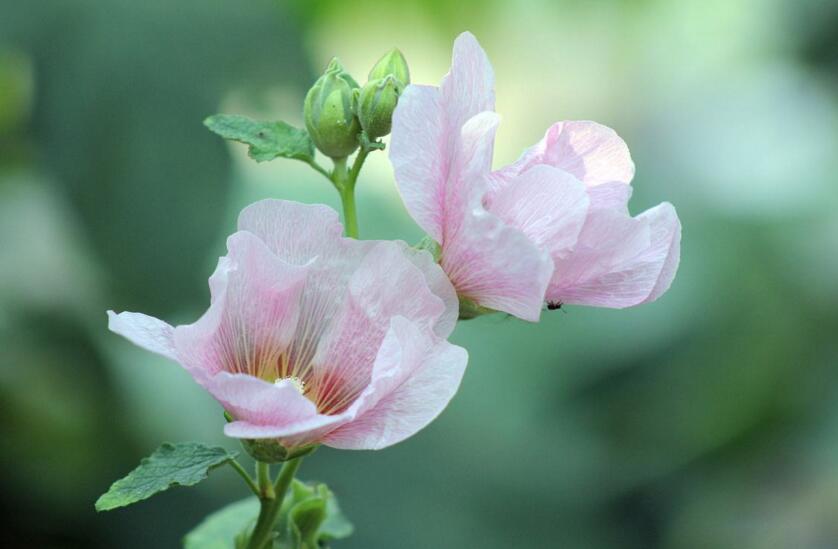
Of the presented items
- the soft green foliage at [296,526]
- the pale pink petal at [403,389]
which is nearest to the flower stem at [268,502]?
the soft green foliage at [296,526]

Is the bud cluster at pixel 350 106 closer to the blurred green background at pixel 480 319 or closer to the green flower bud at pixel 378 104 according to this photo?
the green flower bud at pixel 378 104


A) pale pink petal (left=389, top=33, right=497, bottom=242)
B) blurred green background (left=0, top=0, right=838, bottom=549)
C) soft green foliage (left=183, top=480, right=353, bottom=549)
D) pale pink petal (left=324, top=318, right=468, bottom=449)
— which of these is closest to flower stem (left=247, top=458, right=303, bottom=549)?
soft green foliage (left=183, top=480, right=353, bottom=549)

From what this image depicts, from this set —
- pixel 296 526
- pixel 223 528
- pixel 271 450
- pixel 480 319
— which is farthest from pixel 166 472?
pixel 480 319

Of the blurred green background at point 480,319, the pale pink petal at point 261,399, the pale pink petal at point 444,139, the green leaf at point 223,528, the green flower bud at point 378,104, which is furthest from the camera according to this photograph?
the blurred green background at point 480,319

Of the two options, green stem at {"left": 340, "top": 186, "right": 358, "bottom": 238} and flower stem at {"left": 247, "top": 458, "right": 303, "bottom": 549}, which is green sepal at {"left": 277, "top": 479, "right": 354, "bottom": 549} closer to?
flower stem at {"left": 247, "top": 458, "right": 303, "bottom": 549}

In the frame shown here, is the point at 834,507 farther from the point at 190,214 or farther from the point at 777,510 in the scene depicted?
the point at 190,214

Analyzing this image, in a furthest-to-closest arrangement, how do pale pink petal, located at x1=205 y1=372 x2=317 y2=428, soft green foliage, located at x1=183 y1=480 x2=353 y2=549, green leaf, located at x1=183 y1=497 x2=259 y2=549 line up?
green leaf, located at x1=183 y1=497 x2=259 y2=549, soft green foliage, located at x1=183 y1=480 x2=353 y2=549, pale pink petal, located at x1=205 y1=372 x2=317 y2=428
